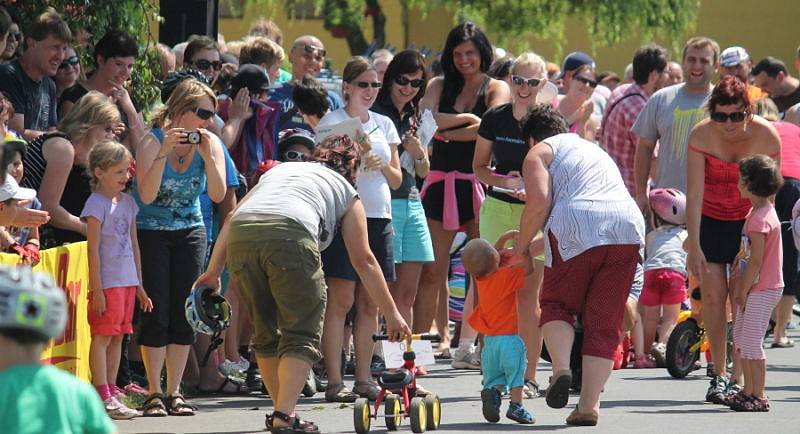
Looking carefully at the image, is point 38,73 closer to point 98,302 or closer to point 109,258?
point 109,258

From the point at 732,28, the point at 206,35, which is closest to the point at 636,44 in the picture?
the point at 732,28

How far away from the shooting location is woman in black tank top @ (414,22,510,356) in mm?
11680

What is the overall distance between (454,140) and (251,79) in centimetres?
167

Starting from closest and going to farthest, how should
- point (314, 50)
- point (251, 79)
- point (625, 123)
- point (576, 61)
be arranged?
1. point (251, 79)
2. point (314, 50)
3. point (625, 123)
4. point (576, 61)

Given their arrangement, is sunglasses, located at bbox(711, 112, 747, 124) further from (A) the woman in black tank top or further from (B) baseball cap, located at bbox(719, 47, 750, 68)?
(B) baseball cap, located at bbox(719, 47, 750, 68)

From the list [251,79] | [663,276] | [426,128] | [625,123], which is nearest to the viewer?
[251,79]

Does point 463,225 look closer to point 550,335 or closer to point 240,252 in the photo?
point 550,335

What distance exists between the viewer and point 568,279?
28.6 ft

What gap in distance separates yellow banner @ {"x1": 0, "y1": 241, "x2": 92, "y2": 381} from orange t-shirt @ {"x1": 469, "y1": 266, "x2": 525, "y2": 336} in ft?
7.09

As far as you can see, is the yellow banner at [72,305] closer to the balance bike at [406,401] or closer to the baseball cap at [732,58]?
the balance bike at [406,401]

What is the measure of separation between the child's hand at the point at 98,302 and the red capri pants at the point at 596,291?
2387 millimetres

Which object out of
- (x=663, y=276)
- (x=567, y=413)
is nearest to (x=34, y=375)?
(x=567, y=413)

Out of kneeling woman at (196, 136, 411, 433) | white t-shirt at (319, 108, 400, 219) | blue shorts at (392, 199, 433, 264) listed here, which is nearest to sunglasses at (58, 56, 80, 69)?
white t-shirt at (319, 108, 400, 219)

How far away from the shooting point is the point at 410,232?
10906 millimetres
